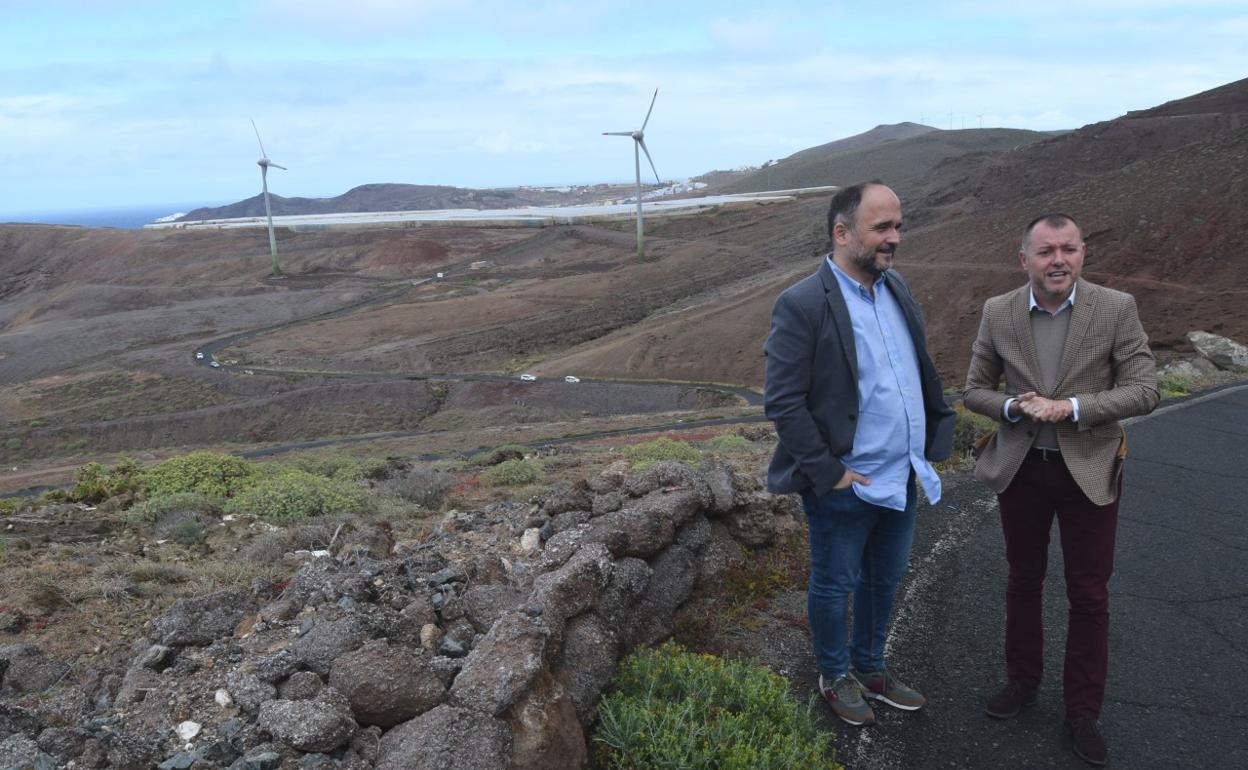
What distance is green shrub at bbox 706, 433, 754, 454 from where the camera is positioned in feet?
44.6

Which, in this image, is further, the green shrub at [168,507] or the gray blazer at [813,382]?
the green shrub at [168,507]

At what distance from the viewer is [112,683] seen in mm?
4340

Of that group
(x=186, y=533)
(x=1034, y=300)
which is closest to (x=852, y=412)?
(x=1034, y=300)

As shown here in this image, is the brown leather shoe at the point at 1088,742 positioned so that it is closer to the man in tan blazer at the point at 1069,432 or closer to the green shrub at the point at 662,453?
the man in tan blazer at the point at 1069,432

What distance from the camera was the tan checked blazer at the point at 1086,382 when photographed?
13.1 ft

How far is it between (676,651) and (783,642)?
916 mm

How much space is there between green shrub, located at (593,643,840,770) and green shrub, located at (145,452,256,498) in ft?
29.0

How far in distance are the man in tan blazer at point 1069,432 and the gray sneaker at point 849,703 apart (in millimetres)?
598

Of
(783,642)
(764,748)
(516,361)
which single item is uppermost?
(764,748)

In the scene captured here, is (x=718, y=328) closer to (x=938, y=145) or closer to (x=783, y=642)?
(x=783, y=642)

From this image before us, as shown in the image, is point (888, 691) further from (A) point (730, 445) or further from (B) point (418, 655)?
(A) point (730, 445)

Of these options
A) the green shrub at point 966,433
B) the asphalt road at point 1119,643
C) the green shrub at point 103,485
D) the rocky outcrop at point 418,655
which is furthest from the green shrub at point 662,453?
the green shrub at point 103,485

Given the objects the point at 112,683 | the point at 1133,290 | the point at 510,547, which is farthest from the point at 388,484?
the point at 1133,290

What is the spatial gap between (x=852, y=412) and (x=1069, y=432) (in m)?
0.97
